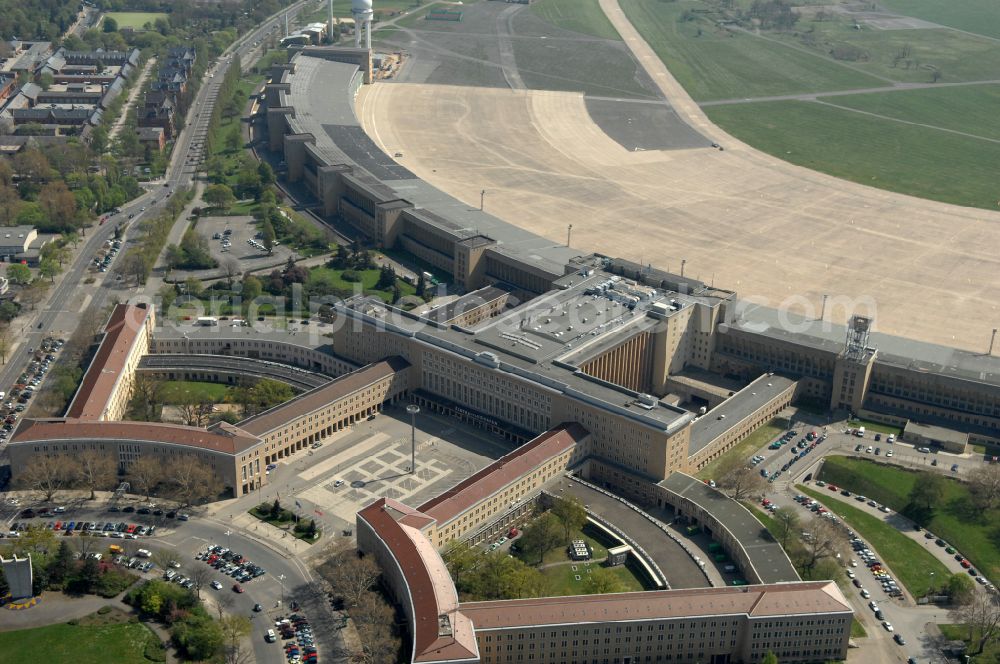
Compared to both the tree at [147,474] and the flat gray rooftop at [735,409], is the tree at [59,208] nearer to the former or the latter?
the tree at [147,474]

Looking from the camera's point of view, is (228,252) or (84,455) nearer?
(84,455)

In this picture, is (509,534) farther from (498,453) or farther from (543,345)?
(543,345)

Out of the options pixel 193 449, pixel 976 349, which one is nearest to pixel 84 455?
pixel 193 449

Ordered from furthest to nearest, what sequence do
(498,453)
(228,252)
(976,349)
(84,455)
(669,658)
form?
1. (228,252)
2. (976,349)
3. (498,453)
4. (84,455)
5. (669,658)

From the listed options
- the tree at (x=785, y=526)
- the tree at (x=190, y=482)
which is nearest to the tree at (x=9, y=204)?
the tree at (x=190, y=482)

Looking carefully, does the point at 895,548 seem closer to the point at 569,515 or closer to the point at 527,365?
the point at 569,515

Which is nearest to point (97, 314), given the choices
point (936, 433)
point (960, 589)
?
point (936, 433)

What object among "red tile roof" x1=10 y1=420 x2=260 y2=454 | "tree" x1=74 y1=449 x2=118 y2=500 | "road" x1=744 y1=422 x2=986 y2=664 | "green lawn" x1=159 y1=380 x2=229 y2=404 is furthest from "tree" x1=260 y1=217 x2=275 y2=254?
"road" x1=744 y1=422 x2=986 y2=664
